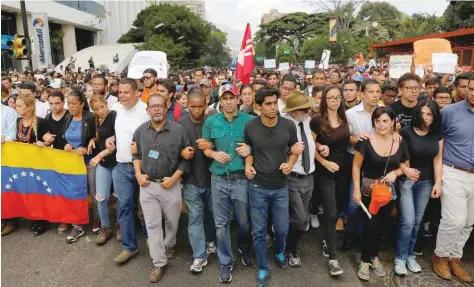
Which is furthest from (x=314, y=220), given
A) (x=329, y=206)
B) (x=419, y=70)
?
(x=419, y=70)

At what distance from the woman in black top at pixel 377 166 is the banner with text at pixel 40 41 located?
38.0 meters

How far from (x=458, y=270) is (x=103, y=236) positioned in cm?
Answer: 423

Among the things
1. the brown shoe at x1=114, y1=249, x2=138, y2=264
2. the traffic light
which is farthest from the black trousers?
the traffic light

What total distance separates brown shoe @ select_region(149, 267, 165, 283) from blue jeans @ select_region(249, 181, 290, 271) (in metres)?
1.09

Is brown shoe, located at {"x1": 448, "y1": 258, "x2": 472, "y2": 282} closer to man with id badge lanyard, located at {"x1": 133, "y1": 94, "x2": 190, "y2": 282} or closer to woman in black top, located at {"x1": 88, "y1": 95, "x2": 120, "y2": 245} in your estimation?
man with id badge lanyard, located at {"x1": 133, "y1": 94, "x2": 190, "y2": 282}

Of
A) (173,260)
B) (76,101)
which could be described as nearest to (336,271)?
(173,260)

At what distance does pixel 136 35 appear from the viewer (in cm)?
5634

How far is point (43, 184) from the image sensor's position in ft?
15.9

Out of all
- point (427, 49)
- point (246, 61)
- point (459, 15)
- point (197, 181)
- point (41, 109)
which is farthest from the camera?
point (459, 15)

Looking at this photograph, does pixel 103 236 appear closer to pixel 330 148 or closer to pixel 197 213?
pixel 197 213

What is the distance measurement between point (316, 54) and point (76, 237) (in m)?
40.5

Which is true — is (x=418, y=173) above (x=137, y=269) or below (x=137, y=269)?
above

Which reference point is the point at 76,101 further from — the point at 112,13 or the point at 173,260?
the point at 112,13

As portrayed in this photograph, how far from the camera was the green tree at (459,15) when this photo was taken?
2698 cm
